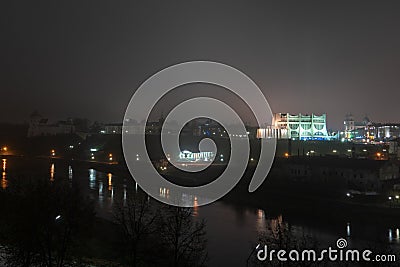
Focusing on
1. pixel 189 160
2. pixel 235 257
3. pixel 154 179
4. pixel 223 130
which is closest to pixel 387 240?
pixel 235 257

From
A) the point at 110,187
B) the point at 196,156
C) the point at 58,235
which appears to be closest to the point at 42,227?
the point at 58,235

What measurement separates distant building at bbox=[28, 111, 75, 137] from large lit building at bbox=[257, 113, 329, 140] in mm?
14256

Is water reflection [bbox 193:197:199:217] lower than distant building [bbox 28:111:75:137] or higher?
lower

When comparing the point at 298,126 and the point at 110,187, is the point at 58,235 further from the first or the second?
the point at 298,126

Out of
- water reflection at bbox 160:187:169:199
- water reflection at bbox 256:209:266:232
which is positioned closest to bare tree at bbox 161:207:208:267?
water reflection at bbox 256:209:266:232

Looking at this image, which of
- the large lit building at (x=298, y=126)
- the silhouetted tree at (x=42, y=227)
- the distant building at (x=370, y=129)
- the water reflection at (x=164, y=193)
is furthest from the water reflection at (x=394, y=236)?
the distant building at (x=370, y=129)

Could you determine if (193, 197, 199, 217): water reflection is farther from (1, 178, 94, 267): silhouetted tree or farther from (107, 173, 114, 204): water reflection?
(1, 178, 94, 267): silhouetted tree

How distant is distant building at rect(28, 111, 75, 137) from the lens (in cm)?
2480

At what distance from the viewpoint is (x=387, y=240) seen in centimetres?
512

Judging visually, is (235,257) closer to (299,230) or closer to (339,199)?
(299,230)

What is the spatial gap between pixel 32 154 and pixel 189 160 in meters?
9.07

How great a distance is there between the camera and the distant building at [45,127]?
24.8 m

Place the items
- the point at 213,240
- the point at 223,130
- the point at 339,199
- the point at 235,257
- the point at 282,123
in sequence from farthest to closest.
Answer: the point at 223,130
the point at 282,123
the point at 339,199
the point at 213,240
the point at 235,257

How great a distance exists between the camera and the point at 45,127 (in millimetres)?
25484
